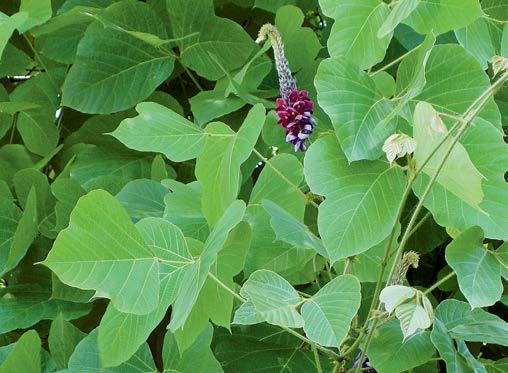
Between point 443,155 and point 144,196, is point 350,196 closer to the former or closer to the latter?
point 443,155

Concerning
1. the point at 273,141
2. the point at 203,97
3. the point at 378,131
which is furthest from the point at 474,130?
the point at 203,97

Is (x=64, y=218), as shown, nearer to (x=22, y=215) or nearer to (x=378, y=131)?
(x=22, y=215)

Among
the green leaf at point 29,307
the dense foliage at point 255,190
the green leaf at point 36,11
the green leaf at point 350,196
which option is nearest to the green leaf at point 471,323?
the dense foliage at point 255,190

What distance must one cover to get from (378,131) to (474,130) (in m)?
0.09

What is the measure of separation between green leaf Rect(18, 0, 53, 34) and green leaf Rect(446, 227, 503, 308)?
631 millimetres

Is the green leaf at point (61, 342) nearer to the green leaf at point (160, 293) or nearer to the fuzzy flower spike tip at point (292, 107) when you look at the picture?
the green leaf at point (160, 293)

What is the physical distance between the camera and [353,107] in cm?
88

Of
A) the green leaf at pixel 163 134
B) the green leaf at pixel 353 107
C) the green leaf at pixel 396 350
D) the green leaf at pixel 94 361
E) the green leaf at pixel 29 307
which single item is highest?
the green leaf at pixel 353 107

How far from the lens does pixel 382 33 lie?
0.82 m

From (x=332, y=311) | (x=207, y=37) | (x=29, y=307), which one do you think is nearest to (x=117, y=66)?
(x=207, y=37)

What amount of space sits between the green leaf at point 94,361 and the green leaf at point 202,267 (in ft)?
0.78

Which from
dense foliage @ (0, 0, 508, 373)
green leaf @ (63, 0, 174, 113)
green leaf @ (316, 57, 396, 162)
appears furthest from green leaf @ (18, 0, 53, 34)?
green leaf @ (316, 57, 396, 162)

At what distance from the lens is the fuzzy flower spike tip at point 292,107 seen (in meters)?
0.94

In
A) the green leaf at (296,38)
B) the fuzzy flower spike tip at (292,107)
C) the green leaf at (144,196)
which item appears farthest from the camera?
the green leaf at (296,38)
